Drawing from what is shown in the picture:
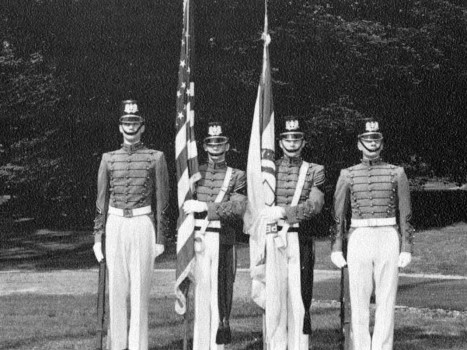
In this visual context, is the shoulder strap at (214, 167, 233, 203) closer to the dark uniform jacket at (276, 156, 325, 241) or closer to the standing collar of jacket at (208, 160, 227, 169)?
the standing collar of jacket at (208, 160, 227, 169)

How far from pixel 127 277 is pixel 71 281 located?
29.5ft

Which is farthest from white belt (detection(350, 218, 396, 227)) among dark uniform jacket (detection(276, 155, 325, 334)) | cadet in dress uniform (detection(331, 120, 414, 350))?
dark uniform jacket (detection(276, 155, 325, 334))

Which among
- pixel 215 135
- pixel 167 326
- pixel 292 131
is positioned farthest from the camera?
pixel 167 326

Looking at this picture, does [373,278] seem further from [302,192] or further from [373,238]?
[302,192]

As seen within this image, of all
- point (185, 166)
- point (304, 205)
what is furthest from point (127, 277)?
point (304, 205)

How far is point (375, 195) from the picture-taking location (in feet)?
27.5

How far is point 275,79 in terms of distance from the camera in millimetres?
25203

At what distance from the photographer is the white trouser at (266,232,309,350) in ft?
27.6

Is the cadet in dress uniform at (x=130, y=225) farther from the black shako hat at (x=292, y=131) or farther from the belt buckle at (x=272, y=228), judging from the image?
the black shako hat at (x=292, y=131)

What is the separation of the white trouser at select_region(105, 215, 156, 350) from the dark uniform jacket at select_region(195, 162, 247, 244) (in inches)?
28.0

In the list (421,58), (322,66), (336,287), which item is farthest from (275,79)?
(336,287)

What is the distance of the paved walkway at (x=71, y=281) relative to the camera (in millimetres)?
15648

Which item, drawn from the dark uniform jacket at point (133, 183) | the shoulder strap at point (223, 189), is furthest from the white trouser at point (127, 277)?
the shoulder strap at point (223, 189)

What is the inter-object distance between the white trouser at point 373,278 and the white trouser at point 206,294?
131 centimetres
